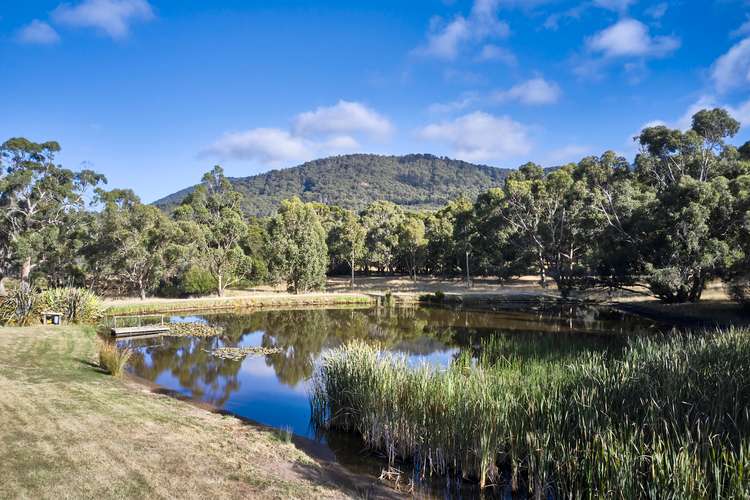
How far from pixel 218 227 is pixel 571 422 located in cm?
3870

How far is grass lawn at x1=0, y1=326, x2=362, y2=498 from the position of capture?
6184 mm

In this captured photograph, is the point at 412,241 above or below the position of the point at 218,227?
below

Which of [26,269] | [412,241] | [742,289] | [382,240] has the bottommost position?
[742,289]

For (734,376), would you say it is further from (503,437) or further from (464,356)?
(464,356)

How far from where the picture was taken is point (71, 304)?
21.8 m

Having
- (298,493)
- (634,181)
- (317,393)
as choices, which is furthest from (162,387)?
(634,181)

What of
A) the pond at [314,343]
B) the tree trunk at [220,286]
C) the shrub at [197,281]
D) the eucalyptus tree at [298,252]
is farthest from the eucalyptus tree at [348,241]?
the pond at [314,343]

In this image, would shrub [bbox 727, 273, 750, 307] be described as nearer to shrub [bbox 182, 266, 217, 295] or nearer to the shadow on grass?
the shadow on grass

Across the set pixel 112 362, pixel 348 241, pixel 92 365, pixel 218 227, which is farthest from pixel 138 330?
pixel 348 241

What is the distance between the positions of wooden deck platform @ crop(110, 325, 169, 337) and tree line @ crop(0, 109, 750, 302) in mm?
13407

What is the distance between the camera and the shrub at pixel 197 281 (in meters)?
39.6

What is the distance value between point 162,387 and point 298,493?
8.74m

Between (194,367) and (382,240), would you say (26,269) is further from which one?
(382,240)

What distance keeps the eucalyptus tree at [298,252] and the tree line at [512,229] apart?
12cm
